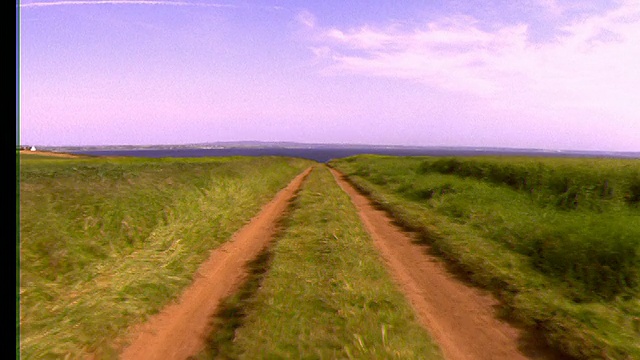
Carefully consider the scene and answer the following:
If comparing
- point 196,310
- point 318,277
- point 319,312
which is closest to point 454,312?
point 319,312

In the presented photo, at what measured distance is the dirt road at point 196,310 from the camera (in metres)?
4.93

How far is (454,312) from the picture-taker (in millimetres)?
6141

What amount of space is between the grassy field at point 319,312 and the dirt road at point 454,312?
38cm

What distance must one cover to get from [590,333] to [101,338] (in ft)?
26.4

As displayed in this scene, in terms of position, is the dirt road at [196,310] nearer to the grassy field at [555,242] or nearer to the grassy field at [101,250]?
the grassy field at [101,250]

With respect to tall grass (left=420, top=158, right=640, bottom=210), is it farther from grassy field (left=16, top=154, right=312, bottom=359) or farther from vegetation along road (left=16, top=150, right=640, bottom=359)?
grassy field (left=16, top=154, right=312, bottom=359)

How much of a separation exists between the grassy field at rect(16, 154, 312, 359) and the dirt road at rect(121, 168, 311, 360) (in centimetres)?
30

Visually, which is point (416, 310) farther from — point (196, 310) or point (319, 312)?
point (196, 310)

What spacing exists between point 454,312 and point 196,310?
16.8ft

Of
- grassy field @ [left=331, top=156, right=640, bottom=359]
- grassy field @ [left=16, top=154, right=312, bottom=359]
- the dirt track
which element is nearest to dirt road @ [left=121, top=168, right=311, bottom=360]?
the dirt track

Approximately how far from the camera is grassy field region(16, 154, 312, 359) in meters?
5.27

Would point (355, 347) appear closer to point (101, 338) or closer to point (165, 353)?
point (165, 353)

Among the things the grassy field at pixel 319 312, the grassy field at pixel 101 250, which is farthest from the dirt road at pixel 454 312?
the grassy field at pixel 101 250

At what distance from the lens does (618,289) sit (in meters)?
6.79
